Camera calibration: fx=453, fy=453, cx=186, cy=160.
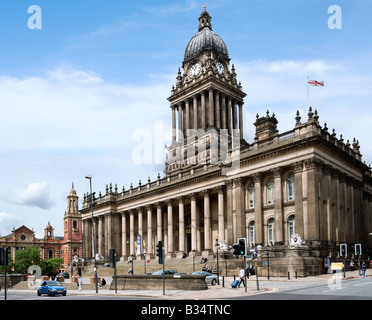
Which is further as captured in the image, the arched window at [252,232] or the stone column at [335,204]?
the arched window at [252,232]

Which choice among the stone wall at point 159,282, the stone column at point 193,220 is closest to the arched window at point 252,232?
the stone column at point 193,220

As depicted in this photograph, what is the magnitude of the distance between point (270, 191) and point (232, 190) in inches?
214

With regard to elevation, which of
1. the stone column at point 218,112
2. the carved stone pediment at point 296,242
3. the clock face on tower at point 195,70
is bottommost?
the carved stone pediment at point 296,242

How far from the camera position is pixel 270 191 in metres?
55.5

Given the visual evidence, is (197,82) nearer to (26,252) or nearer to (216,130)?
(216,130)

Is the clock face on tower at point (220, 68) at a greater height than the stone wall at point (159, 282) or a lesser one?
greater

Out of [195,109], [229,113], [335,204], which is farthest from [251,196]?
[229,113]

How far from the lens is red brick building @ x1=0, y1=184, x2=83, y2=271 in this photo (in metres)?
131

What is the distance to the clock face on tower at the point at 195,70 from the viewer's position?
8581cm

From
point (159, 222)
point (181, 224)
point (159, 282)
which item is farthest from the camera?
point (159, 222)

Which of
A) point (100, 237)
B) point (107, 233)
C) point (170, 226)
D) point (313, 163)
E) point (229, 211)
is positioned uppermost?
point (313, 163)

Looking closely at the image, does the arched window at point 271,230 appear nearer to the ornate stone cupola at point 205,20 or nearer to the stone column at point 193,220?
the stone column at point 193,220

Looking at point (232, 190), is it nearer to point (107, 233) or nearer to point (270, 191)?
point (270, 191)

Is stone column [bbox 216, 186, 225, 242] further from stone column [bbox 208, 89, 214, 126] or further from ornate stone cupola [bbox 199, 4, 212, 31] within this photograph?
ornate stone cupola [bbox 199, 4, 212, 31]
